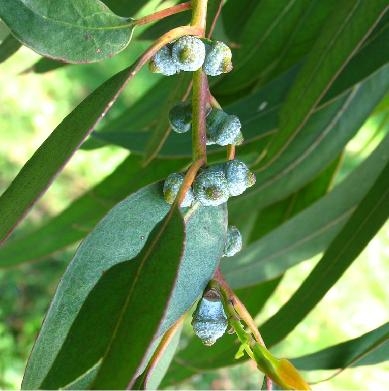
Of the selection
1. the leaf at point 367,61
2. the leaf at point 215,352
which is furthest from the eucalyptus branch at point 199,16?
the leaf at point 215,352

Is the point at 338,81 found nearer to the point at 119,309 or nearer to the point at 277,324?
the point at 277,324

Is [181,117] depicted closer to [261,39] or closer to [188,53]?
[188,53]

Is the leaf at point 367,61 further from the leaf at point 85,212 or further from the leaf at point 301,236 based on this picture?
the leaf at point 85,212

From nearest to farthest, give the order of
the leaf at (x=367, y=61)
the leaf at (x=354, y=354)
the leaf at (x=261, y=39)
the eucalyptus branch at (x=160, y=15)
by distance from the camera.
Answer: the eucalyptus branch at (x=160, y=15) → the leaf at (x=354, y=354) → the leaf at (x=367, y=61) → the leaf at (x=261, y=39)

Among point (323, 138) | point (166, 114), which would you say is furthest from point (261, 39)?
point (166, 114)

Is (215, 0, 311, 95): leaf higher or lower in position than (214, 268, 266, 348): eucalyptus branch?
higher

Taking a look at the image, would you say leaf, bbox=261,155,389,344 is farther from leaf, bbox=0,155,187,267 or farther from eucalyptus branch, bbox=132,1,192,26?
eucalyptus branch, bbox=132,1,192,26

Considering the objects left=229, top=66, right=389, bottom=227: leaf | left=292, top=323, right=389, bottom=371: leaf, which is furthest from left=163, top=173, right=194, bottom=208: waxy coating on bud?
left=229, top=66, right=389, bottom=227: leaf

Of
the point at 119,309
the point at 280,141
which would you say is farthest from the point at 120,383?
the point at 280,141
